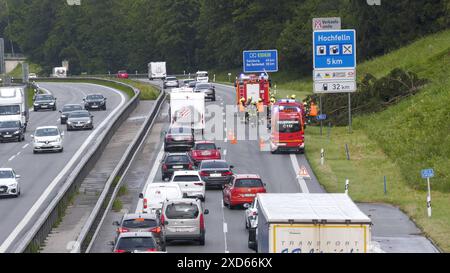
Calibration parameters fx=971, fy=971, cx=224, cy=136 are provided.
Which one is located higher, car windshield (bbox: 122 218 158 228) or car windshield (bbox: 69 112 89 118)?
car windshield (bbox: 69 112 89 118)

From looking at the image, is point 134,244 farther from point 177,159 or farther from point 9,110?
point 9,110

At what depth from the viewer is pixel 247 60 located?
84.6 m

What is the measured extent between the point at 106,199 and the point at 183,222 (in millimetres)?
10043

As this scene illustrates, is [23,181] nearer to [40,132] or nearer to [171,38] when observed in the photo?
[40,132]

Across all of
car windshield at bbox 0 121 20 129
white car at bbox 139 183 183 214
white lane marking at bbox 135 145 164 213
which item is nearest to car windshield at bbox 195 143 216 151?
white lane marking at bbox 135 145 164 213

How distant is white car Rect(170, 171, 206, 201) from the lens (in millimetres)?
38312

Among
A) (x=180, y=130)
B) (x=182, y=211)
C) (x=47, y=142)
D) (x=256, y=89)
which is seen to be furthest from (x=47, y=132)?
(x=182, y=211)

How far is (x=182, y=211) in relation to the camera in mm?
28797

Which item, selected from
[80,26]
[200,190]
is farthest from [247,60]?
[80,26]

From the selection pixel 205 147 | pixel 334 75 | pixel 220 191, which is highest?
pixel 334 75

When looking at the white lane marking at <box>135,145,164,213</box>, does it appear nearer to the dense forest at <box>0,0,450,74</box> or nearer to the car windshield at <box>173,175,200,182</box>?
the car windshield at <box>173,175,200,182</box>

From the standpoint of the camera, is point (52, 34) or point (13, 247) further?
point (52, 34)

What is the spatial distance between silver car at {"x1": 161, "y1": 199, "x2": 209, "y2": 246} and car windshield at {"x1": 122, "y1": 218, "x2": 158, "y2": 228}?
6.01ft

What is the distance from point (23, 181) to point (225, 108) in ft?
121
